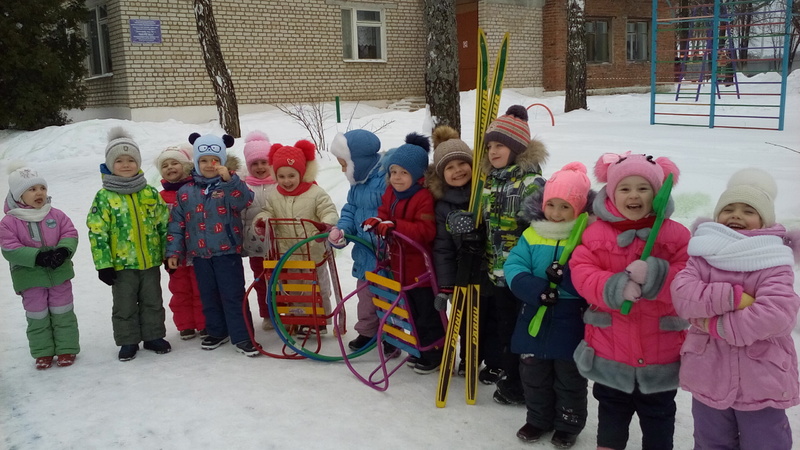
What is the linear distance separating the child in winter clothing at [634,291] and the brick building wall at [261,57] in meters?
14.4

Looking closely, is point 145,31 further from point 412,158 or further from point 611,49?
point 611,49

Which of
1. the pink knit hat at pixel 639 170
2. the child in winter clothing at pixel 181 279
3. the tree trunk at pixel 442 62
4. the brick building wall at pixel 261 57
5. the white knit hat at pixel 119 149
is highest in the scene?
the brick building wall at pixel 261 57

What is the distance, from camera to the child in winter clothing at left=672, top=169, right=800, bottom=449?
2264 millimetres

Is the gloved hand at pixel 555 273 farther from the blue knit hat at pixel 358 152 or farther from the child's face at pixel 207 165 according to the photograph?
the child's face at pixel 207 165

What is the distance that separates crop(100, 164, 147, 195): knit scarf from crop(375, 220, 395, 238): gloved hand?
181cm

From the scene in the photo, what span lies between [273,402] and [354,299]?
195cm

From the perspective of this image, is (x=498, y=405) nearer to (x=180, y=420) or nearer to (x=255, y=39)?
(x=180, y=420)

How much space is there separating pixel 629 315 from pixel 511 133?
1.14 m

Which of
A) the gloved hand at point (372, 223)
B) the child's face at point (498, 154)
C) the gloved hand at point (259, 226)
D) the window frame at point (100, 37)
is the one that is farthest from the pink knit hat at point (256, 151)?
the window frame at point (100, 37)

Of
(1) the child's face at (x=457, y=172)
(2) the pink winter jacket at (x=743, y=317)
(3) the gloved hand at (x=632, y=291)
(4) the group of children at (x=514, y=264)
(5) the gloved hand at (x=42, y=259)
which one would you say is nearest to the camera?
(2) the pink winter jacket at (x=743, y=317)

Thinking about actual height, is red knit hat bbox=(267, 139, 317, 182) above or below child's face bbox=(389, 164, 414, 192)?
above

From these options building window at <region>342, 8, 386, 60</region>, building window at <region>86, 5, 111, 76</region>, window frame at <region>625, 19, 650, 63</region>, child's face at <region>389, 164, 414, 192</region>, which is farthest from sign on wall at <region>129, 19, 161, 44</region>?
window frame at <region>625, 19, 650, 63</region>

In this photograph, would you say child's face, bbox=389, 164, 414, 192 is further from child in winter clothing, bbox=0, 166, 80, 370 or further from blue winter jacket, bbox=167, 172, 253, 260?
child in winter clothing, bbox=0, 166, 80, 370

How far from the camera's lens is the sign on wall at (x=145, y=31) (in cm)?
1470
